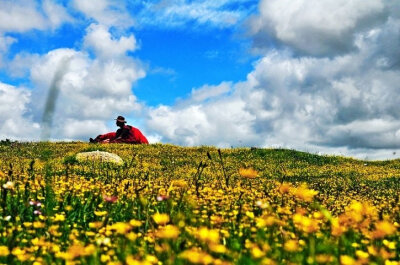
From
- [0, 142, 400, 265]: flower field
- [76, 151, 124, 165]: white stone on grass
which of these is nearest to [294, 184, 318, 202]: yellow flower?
[0, 142, 400, 265]: flower field

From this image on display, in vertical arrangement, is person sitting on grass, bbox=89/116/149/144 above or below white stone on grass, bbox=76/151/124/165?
above

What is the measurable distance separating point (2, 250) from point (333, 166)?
2252 cm

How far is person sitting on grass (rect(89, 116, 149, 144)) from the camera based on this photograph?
31.0 meters

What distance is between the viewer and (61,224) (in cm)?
627

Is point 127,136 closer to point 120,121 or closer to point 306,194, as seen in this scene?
point 120,121

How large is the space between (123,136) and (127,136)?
266 millimetres

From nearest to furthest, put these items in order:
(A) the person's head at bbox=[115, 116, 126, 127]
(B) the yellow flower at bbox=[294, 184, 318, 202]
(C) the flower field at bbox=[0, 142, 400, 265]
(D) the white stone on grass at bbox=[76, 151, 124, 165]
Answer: (C) the flower field at bbox=[0, 142, 400, 265] → (B) the yellow flower at bbox=[294, 184, 318, 202] → (D) the white stone on grass at bbox=[76, 151, 124, 165] → (A) the person's head at bbox=[115, 116, 126, 127]

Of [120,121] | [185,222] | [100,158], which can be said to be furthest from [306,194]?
[120,121]

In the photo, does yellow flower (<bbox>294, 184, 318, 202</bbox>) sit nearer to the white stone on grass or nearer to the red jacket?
the white stone on grass

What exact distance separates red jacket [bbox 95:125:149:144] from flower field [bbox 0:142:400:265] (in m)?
11.3

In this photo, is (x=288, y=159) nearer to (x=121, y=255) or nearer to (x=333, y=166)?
(x=333, y=166)

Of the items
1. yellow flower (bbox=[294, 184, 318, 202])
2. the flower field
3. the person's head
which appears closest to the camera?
the flower field

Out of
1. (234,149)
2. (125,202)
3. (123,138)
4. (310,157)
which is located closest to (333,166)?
(310,157)

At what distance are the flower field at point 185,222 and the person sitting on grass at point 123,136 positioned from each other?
1127 cm
